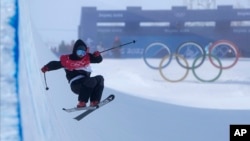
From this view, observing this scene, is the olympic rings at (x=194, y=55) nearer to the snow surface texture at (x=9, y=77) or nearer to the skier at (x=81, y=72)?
the skier at (x=81, y=72)

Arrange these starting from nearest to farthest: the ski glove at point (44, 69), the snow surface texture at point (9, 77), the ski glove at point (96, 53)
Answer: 1. the snow surface texture at point (9, 77)
2. the ski glove at point (44, 69)
3. the ski glove at point (96, 53)

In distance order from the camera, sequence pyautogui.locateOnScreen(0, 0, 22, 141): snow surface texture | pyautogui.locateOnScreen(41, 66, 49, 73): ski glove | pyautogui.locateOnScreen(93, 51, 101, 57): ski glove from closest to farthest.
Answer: pyautogui.locateOnScreen(0, 0, 22, 141): snow surface texture < pyautogui.locateOnScreen(41, 66, 49, 73): ski glove < pyautogui.locateOnScreen(93, 51, 101, 57): ski glove

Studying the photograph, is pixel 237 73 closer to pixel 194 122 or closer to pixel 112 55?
pixel 194 122

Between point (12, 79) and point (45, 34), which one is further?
point (45, 34)

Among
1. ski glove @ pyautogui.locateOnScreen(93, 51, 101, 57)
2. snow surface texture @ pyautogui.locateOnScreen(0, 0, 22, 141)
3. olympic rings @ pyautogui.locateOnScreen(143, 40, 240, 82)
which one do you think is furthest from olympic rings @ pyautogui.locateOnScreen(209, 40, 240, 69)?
snow surface texture @ pyautogui.locateOnScreen(0, 0, 22, 141)

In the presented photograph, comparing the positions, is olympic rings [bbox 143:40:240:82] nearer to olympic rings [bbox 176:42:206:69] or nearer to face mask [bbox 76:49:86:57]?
olympic rings [bbox 176:42:206:69]

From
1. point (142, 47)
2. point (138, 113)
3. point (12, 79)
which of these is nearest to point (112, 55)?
point (142, 47)

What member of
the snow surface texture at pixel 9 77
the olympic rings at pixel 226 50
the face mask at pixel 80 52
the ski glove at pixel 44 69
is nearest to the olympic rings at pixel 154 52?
the olympic rings at pixel 226 50
